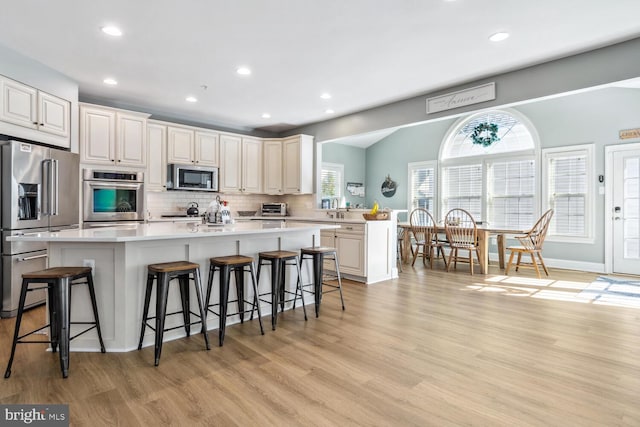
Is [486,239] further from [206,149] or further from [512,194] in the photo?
[206,149]

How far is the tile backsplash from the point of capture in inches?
230

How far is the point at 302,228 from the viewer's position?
355 cm

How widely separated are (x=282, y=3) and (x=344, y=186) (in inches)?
253

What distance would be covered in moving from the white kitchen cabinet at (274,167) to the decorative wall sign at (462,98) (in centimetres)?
304

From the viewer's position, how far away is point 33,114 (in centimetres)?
376

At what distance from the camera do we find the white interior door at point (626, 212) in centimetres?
543

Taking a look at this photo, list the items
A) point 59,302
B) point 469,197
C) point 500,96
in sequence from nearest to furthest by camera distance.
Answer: point 59,302 < point 500,96 < point 469,197

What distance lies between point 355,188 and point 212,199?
162 inches

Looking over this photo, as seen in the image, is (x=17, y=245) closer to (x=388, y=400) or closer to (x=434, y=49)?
(x=388, y=400)

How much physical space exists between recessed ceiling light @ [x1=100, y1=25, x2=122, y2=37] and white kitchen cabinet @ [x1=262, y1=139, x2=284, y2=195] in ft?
12.2

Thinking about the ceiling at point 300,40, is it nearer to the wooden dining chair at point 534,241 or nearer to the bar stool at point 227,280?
the bar stool at point 227,280

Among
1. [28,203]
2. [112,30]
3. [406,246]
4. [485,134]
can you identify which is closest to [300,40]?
[112,30]

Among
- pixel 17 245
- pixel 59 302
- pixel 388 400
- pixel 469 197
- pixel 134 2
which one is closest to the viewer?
pixel 388 400

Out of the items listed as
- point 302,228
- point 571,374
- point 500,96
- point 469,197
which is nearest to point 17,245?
point 302,228
